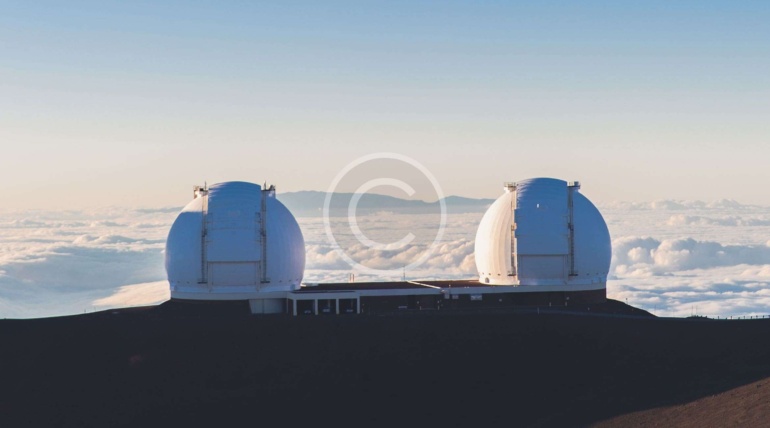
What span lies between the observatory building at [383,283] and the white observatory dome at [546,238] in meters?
0.06

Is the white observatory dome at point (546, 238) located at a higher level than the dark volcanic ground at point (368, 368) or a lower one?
higher

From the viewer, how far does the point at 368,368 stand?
5284 cm

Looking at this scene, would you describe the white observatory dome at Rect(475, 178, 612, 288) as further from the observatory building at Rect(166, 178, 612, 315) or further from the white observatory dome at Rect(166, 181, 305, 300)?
the white observatory dome at Rect(166, 181, 305, 300)

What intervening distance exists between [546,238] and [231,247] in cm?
1942

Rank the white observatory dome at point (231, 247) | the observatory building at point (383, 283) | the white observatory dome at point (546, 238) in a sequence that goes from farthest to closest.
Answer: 1. the white observatory dome at point (546, 238)
2. the observatory building at point (383, 283)
3. the white observatory dome at point (231, 247)

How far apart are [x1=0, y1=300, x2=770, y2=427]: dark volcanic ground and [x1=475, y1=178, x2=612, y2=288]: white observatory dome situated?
25.6ft

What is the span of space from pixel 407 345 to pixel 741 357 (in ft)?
53.2

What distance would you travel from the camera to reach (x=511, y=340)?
2199 inches

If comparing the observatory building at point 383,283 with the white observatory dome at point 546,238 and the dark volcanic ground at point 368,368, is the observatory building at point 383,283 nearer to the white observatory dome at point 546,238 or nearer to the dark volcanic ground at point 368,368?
the white observatory dome at point 546,238

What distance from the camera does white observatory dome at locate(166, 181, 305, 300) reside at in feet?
206

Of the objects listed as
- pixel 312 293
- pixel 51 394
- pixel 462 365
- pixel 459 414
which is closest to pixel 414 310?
pixel 312 293

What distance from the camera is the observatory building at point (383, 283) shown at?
63.0m

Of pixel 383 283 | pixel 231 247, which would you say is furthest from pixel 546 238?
pixel 231 247

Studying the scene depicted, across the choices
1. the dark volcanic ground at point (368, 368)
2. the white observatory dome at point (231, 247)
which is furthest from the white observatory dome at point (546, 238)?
the white observatory dome at point (231, 247)
